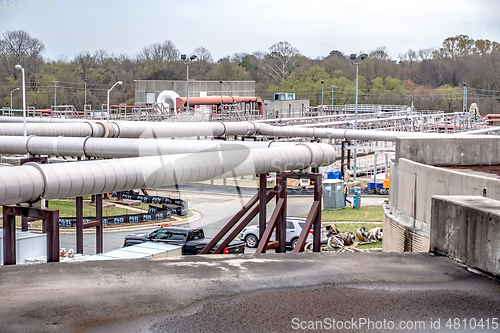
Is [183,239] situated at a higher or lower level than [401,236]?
lower

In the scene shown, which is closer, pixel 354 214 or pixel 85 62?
pixel 354 214

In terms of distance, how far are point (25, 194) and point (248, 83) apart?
95716 millimetres

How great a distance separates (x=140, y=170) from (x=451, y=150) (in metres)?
12.1

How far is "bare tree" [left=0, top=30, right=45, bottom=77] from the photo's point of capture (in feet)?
258

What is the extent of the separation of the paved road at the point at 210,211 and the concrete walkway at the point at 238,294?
14.1 meters

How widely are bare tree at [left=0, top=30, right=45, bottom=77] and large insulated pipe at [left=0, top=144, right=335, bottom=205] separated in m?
74.8

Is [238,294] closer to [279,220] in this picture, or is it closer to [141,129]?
[279,220]

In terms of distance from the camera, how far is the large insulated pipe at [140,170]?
29.7ft

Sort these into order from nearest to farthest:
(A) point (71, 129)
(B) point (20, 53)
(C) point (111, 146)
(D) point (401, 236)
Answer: (D) point (401, 236) → (C) point (111, 146) → (A) point (71, 129) → (B) point (20, 53)

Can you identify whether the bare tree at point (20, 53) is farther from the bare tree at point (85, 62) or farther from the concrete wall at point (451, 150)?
the concrete wall at point (451, 150)

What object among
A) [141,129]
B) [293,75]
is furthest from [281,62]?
[141,129]

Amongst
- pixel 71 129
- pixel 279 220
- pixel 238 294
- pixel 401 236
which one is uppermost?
pixel 71 129

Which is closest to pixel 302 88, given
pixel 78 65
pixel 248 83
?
pixel 248 83

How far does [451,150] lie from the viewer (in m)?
18.9
